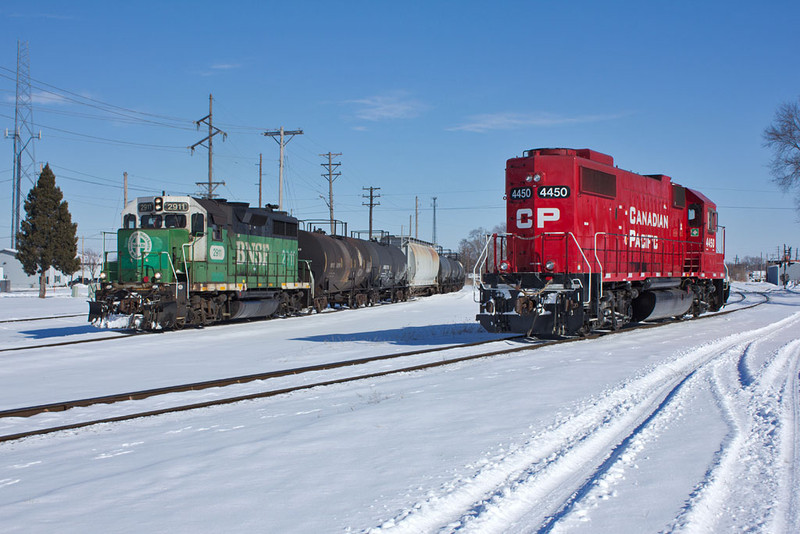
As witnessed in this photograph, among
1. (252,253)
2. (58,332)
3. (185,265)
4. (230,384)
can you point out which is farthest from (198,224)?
(230,384)

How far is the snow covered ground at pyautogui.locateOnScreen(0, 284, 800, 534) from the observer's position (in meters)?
4.20

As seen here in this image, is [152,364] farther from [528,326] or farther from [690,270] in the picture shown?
[690,270]

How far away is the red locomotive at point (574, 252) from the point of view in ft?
44.7

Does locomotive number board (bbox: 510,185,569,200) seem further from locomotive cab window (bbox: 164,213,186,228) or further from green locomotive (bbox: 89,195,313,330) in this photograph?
locomotive cab window (bbox: 164,213,186,228)

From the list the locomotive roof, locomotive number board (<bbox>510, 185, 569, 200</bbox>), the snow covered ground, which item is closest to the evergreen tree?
the locomotive roof

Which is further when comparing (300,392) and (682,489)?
(300,392)

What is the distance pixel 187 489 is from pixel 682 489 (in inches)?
135

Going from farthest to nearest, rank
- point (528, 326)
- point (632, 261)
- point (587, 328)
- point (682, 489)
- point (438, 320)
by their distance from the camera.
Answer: point (438, 320), point (632, 261), point (587, 328), point (528, 326), point (682, 489)

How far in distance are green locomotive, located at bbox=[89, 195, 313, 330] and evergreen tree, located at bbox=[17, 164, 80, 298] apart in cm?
2720

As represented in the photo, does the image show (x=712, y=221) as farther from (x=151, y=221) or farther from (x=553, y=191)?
(x=151, y=221)

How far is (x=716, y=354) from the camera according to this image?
12.2 meters

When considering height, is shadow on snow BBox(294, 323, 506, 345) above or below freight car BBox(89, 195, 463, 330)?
below

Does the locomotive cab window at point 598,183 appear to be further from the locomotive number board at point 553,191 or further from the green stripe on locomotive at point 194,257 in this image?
the green stripe on locomotive at point 194,257

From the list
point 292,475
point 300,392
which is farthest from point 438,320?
point 292,475
